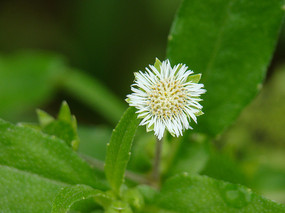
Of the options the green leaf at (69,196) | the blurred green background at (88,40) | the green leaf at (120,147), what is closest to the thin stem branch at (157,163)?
the green leaf at (120,147)

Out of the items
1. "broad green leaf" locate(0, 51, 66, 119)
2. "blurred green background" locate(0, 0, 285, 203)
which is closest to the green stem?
"blurred green background" locate(0, 0, 285, 203)

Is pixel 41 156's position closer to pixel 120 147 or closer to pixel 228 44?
pixel 120 147

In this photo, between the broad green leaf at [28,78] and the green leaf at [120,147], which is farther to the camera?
the broad green leaf at [28,78]

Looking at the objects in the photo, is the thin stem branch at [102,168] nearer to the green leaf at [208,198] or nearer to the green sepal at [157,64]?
the green leaf at [208,198]

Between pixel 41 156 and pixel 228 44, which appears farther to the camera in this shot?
pixel 228 44

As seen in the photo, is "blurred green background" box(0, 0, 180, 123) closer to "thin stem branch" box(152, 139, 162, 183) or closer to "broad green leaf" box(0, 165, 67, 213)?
"thin stem branch" box(152, 139, 162, 183)

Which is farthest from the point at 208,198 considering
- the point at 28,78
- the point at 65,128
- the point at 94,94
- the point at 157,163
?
A: the point at 28,78
